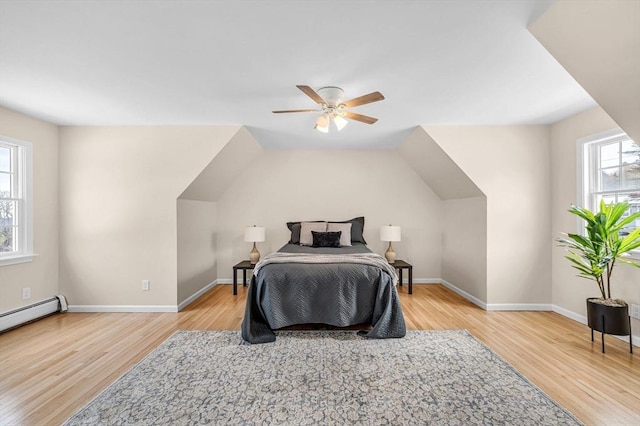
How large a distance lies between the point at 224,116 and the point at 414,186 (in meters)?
3.31

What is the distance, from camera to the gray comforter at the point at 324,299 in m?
2.99

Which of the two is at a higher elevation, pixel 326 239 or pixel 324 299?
pixel 326 239

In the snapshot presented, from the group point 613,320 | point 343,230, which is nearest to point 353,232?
point 343,230

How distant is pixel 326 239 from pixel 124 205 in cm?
266

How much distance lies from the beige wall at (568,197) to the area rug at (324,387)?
62.3 inches

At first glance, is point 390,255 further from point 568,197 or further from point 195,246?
point 195,246

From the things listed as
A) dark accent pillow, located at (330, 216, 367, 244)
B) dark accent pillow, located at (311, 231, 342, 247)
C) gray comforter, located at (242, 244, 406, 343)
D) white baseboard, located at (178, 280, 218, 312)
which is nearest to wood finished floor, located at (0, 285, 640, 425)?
white baseboard, located at (178, 280, 218, 312)

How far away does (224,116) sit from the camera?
3502 millimetres

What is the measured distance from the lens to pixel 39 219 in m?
3.58

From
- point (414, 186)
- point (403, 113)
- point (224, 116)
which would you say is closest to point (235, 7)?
point (224, 116)

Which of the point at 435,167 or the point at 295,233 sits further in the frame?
the point at 295,233

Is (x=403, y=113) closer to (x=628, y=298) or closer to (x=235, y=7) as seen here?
(x=235, y=7)

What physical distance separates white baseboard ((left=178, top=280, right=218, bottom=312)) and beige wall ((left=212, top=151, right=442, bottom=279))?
0.29 metres

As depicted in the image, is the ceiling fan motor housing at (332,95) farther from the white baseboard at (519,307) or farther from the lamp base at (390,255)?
the white baseboard at (519,307)
